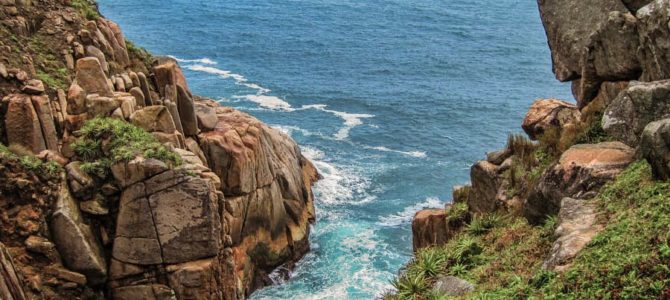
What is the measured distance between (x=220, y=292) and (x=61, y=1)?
19393 mm

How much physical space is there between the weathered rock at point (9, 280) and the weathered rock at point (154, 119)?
29.8 feet

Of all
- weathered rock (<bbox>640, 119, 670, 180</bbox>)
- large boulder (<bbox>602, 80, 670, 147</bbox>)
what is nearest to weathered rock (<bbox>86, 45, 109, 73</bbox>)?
large boulder (<bbox>602, 80, 670, 147</bbox>)

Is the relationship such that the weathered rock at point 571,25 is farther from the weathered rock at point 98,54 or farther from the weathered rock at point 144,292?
the weathered rock at point 98,54

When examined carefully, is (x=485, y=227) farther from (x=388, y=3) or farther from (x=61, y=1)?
(x=388, y=3)

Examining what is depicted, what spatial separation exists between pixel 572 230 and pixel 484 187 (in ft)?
41.1

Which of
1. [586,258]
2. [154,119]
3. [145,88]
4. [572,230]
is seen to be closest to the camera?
[586,258]

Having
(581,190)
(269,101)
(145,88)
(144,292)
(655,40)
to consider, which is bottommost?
(269,101)

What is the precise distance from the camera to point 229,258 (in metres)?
30.2

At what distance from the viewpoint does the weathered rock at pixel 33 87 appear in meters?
28.9

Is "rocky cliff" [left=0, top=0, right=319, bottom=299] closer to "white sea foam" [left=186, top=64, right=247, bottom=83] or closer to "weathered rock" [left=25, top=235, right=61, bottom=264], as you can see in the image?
"weathered rock" [left=25, top=235, right=61, bottom=264]

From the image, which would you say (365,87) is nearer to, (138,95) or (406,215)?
(406,215)

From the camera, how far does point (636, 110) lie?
68.7 ft

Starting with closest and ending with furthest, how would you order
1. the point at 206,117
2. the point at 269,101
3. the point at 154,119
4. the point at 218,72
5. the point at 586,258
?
the point at 586,258, the point at 154,119, the point at 206,117, the point at 269,101, the point at 218,72

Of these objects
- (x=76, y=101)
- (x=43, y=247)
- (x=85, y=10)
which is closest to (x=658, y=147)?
(x=43, y=247)
